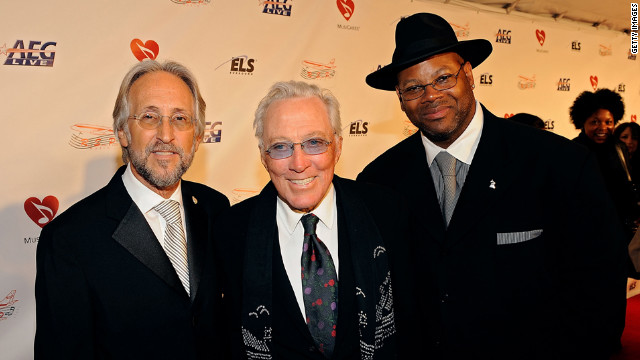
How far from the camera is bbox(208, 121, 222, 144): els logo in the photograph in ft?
11.5

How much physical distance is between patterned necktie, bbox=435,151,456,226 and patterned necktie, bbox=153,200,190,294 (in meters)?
1.13

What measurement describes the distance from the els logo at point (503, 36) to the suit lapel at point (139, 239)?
16.3 feet

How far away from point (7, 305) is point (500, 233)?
3163 mm

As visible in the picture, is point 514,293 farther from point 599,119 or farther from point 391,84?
point 599,119

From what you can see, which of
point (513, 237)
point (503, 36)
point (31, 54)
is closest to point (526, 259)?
point (513, 237)

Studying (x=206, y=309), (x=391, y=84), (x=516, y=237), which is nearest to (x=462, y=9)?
(x=391, y=84)

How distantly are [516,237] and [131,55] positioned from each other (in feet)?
9.35

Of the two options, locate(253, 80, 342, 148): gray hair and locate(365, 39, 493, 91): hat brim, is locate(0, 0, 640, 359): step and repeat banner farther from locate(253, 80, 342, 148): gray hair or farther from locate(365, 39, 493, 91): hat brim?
locate(253, 80, 342, 148): gray hair

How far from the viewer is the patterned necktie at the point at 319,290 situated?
160 centimetres

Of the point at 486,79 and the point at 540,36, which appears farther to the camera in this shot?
the point at 540,36

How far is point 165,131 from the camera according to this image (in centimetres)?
168

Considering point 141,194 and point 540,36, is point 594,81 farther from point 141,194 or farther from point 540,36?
point 141,194

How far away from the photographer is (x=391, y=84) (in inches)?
87.7

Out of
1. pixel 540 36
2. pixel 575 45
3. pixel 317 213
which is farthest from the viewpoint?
pixel 575 45
